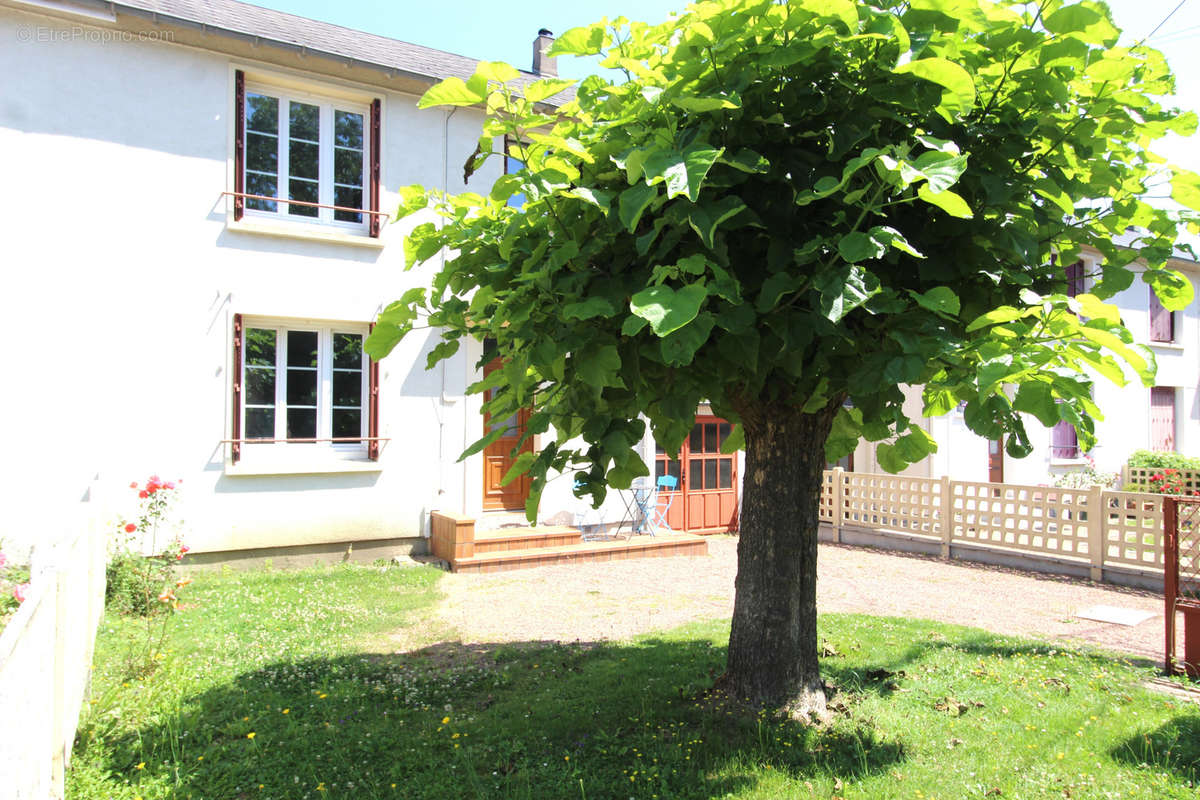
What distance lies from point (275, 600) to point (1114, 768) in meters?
7.09

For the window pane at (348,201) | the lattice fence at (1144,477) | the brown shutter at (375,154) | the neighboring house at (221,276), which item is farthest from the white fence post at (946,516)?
the window pane at (348,201)

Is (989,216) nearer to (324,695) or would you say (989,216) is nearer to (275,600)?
(324,695)

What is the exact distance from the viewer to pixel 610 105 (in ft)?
10.3

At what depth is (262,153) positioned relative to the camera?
31.2ft

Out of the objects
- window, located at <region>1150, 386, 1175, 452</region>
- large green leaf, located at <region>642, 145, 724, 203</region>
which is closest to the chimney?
large green leaf, located at <region>642, 145, 724, 203</region>

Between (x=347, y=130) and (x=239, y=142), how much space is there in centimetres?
143

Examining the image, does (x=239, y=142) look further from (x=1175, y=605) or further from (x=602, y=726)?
(x=1175, y=605)

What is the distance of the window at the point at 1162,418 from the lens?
19.1 metres

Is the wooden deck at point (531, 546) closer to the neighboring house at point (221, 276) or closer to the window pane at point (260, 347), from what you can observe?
the neighboring house at point (221, 276)

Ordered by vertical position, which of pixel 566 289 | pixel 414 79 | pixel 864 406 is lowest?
pixel 864 406

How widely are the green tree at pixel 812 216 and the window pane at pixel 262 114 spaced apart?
7.49 m

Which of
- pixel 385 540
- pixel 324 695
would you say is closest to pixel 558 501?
pixel 385 540

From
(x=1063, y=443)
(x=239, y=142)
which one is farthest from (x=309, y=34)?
(x=1063, y=443)

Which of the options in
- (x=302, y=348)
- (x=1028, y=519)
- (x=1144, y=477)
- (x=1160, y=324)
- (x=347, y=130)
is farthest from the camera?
(x=1160, y=324)
